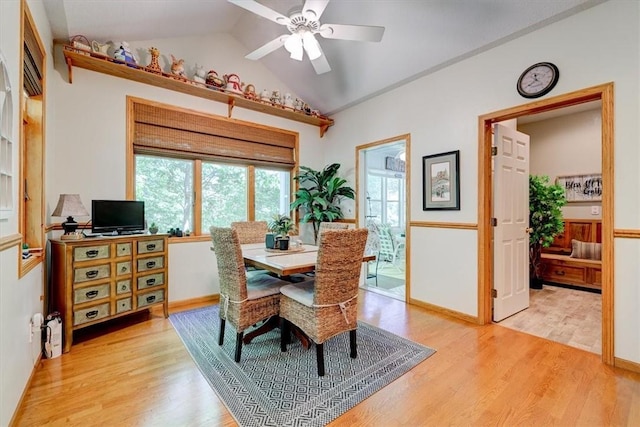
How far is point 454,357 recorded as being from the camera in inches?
88.4

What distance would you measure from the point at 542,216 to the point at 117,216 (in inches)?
210

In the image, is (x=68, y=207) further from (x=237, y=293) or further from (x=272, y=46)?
→ (x=272, y=46)

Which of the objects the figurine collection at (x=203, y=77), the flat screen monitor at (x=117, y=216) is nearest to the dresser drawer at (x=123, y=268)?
the flat screen monitor at (x=117, y=216)

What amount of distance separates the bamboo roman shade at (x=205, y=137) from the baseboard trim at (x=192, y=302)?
1.73 m

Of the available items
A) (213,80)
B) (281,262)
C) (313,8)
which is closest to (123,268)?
(281,262)

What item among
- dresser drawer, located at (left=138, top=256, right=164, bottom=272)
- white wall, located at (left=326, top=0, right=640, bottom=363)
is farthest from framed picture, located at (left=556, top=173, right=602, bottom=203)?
dresser drawer, located at (left=138, top=256, right=164, bottom=272)

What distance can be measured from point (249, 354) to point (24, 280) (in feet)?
4.98

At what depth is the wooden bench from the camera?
13.2ft

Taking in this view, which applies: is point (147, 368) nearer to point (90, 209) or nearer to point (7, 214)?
point (7, 214)

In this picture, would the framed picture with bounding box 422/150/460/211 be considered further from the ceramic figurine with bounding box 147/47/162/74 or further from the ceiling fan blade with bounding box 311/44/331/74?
the ceramic figurine with bounding box 147/47/162/74

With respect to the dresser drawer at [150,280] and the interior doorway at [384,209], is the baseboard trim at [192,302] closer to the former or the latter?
the dresser drawer at [150,280]

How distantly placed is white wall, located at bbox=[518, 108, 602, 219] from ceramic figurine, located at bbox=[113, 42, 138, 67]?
20.0 feet

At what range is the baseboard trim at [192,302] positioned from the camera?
10.8 feet

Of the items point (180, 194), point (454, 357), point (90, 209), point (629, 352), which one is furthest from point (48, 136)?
point (629, 352)
